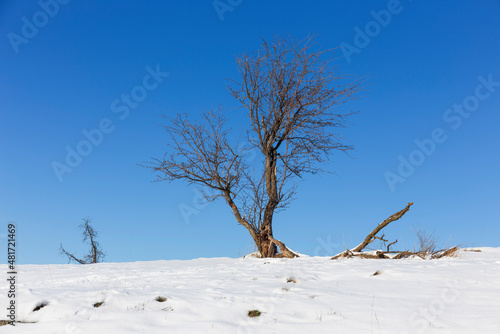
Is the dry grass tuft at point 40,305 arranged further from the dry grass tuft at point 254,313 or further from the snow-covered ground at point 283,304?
the dry grass tuft at point 254,313

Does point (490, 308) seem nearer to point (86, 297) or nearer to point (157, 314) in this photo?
point (157, 314)

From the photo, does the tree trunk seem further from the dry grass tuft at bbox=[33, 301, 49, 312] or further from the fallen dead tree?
the dry grass tuft at bbox=[33, 301, 49, 312]

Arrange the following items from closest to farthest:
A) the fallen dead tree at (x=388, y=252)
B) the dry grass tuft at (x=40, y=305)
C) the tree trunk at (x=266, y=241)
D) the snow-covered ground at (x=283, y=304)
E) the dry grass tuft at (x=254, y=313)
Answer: the snow-covered ground at (x=283, y=304)
the dry grass tuft at (x=254, y=313)
the dry grass tuft at (x=40, y=305)
the fallen dead tree at (x=388, y=252)
the tree trunk at (x=266, y=241)

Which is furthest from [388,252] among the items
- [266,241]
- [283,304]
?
[283,304]

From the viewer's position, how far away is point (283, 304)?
3.98 metres

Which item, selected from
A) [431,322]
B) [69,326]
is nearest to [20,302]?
[69,326]

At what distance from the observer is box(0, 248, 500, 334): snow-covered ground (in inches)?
138

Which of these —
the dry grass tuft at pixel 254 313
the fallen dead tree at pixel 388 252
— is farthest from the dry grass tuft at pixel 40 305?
the fallen dead tree at pixel 388 252

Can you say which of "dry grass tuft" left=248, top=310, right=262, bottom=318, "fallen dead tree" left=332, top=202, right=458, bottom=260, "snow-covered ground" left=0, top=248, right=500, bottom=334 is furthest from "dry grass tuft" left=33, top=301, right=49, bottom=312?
"fallen dead tree" left=332, top=202, right=458, bottom=260

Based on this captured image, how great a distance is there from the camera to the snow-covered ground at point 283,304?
3.52 meters

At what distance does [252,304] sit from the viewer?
3980 mm

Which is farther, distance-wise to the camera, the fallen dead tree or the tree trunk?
the tree trunk

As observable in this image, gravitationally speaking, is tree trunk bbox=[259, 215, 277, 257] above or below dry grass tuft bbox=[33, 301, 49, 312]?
above

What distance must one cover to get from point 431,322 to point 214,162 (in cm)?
815
